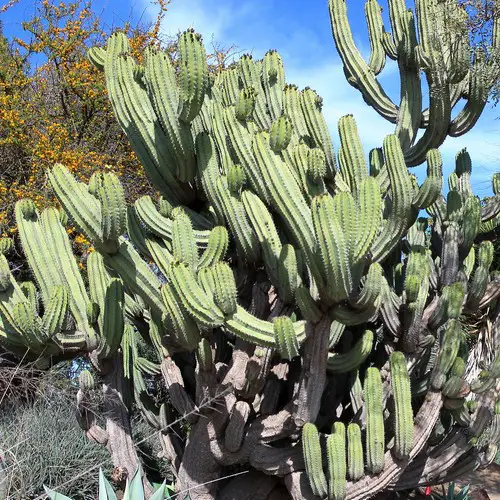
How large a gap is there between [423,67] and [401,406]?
3.04 m

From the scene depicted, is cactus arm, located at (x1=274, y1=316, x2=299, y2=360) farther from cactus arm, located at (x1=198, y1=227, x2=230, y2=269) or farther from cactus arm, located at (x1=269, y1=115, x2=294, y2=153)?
cactus arm, located at (x1=269, y1=115, x2=294, y2=153)

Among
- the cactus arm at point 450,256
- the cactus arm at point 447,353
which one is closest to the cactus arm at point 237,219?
the cactus arm at point 447,353

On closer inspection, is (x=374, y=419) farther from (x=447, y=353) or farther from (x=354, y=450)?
(x=447, y=353)

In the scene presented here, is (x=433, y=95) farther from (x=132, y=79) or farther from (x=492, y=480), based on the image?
(x=492, y=480)

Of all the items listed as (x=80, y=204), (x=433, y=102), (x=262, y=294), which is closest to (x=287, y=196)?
(x=262, y=294)

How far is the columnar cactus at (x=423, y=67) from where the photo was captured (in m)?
5.80

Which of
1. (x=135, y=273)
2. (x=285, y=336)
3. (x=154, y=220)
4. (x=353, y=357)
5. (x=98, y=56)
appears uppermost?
(x=98, y=56)

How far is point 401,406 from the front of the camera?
4.51 metres

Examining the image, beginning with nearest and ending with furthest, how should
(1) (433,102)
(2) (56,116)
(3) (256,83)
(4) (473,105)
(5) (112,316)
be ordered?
(5) (112,316)
(3) (256,83)
(1) (433,102)
(4) (473,105)
(2) (56,116)

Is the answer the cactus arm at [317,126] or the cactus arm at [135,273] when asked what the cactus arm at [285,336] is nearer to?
the cactus arm at [135,273]

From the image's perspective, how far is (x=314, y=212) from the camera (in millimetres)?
3730

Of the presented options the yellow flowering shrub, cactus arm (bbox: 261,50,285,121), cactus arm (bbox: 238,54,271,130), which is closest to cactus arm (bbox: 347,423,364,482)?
cactus arm (bbox: 238,54,271,130)

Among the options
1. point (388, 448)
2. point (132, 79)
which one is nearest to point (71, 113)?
point (132, 79)

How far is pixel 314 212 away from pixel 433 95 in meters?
2.69
